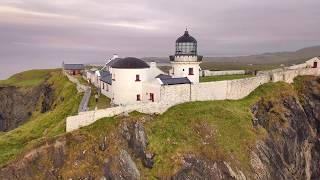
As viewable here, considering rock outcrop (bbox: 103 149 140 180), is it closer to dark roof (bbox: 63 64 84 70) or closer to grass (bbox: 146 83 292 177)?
grass (bbox: 146 83 292 177)

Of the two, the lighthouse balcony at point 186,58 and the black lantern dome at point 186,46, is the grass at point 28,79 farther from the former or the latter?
the black lantern dome at point 186,46

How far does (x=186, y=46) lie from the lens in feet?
231

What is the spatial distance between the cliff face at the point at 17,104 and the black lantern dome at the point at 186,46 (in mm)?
39579

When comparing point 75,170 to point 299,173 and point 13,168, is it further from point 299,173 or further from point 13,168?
point 299,173

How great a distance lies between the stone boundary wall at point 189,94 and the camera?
55.1 metres

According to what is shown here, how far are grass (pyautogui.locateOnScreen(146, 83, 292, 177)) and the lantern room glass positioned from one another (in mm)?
8941

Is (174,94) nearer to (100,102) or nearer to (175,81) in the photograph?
(175,81)

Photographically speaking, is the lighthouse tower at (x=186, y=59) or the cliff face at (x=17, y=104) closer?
the lighthouse tower at (x=186, y=59)

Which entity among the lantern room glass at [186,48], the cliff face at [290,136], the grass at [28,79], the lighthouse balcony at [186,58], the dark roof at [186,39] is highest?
the dark roof at [186,39]

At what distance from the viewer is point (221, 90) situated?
70062mm

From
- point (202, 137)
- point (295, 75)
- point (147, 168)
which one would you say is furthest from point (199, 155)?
point (295, 75)

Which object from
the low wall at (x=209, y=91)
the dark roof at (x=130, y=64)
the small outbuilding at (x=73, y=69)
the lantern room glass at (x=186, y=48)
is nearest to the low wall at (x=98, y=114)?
the dark roof at (x=130, y=64)

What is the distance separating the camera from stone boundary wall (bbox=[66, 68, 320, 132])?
5506cm

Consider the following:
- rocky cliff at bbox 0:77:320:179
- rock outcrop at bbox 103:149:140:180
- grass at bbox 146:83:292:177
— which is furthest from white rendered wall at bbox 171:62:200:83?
rock outcrop at bbox 103:149:140:180
